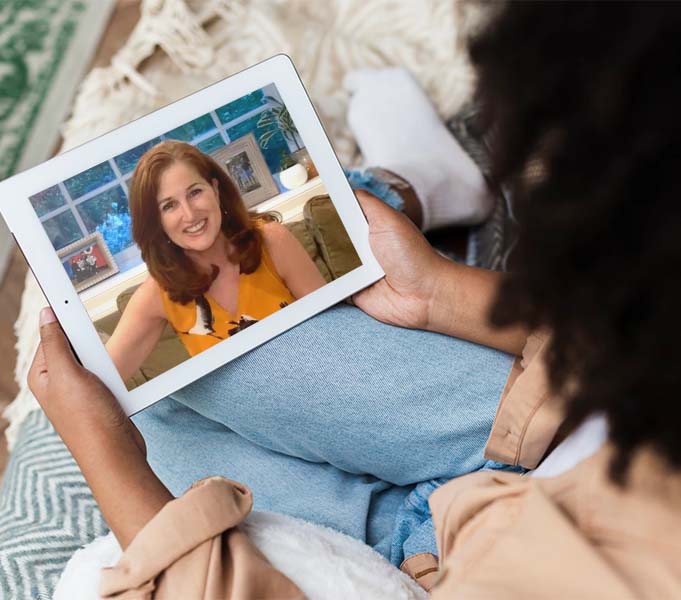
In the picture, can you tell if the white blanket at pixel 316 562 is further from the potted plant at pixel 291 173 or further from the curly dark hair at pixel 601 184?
the potted plant at pixel 291 173

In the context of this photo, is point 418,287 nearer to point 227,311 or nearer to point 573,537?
point 227,311

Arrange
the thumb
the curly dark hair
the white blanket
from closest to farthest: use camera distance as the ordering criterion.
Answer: the curly dark hair, the white blanket, the thumb

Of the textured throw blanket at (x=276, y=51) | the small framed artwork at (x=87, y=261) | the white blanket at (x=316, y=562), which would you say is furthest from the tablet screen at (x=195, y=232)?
the textured throw blanket at (x=276, y=51)

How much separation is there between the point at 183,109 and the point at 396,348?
0.29 meters

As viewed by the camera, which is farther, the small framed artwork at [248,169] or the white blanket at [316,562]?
the small framed artwork at [248,169]

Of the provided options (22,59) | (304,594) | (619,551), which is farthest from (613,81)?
(22,59)

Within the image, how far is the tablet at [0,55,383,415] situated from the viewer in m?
0.68

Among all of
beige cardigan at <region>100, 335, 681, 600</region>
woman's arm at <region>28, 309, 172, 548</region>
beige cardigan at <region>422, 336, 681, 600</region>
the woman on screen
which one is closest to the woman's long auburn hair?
the woman on screen

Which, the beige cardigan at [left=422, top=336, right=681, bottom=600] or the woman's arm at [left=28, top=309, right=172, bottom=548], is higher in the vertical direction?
the woman's arm at [left=28, top=309, right=172, bottom=548]

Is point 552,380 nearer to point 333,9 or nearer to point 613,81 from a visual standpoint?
point 613,81

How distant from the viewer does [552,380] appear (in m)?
0.44

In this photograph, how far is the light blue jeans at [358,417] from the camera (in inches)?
27.4

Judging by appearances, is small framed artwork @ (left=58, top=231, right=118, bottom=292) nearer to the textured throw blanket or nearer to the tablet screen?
the tablet screen

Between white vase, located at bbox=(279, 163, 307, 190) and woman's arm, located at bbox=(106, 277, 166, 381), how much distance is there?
152 millimetres
